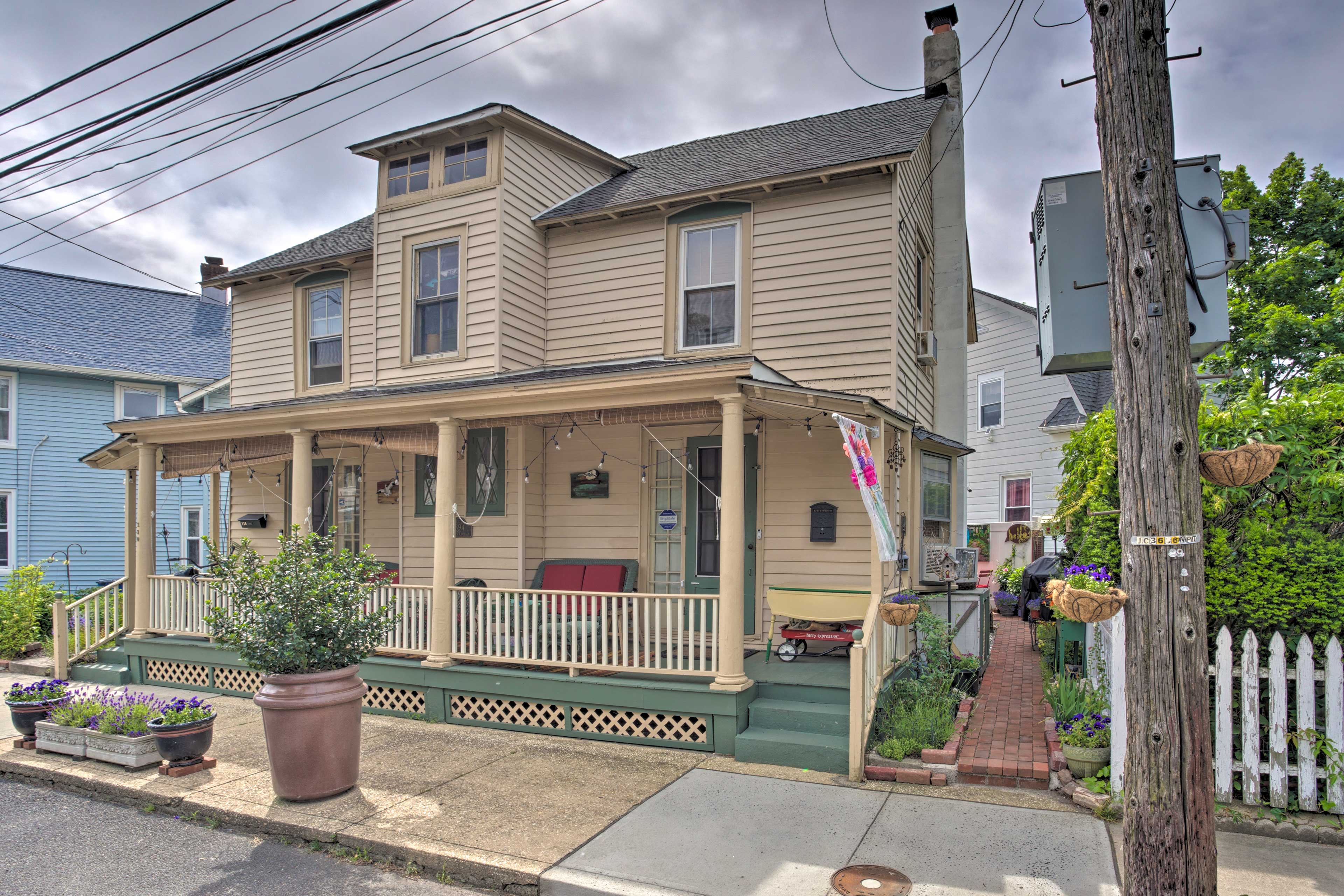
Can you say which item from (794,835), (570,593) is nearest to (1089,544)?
(794,835)

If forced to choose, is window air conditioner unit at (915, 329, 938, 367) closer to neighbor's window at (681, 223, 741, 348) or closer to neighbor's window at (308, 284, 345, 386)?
neighbor's window at (681, 223, 741, 348)

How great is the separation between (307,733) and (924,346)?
25.5ft

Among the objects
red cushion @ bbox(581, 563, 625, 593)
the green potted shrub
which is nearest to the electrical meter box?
the green potted shrub

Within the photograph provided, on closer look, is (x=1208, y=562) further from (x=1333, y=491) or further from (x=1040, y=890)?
(x=1040, y=890)

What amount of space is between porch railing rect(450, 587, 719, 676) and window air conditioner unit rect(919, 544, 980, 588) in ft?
8.43

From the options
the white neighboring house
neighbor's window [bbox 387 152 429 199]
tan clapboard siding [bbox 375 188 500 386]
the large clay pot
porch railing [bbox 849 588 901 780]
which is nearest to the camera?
the large clay pot

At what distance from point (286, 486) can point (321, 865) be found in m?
8.22

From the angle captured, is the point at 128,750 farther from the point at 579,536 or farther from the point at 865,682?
the point at 865,682

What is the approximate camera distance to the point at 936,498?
1013 centimetres

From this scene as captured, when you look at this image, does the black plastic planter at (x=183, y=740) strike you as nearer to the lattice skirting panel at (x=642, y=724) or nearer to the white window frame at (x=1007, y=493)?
the lattice skirting panel at (x=642, y=724)

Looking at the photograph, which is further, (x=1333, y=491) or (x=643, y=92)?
(x=643, y=92)

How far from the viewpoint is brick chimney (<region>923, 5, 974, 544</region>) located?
36.0ft

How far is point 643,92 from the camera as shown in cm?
823

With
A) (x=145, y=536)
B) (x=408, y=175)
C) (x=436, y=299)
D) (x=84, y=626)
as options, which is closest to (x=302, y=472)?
(x=436, y=299)
